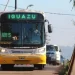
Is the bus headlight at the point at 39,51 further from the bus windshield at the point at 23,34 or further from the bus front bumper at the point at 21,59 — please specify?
the bus windshield at the point at 23,34

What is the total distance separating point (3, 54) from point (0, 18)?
2.11 m

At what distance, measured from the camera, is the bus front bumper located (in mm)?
24719

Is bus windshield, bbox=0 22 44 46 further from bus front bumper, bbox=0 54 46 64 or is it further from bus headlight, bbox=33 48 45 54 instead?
bus front bumper, bbox=0 54 46 64

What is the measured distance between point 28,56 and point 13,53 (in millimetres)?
881

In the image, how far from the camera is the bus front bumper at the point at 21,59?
81.1 ft

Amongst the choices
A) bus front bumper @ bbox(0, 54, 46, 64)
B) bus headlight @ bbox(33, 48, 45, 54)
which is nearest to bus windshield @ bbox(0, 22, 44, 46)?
bus headlight @ bbox(33, 48, 45, 54)

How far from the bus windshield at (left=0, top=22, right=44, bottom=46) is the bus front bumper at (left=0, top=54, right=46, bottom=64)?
2.27 feet

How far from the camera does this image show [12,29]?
24844mm

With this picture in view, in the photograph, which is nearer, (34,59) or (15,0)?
(34,59)

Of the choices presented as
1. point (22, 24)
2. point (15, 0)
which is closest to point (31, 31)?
point (22, 24)

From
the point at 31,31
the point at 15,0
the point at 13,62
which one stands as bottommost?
the point at 13,62

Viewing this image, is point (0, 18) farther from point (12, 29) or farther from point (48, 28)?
point (48, 28)

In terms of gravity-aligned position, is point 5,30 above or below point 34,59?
above

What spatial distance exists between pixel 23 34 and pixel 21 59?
1447 mm
